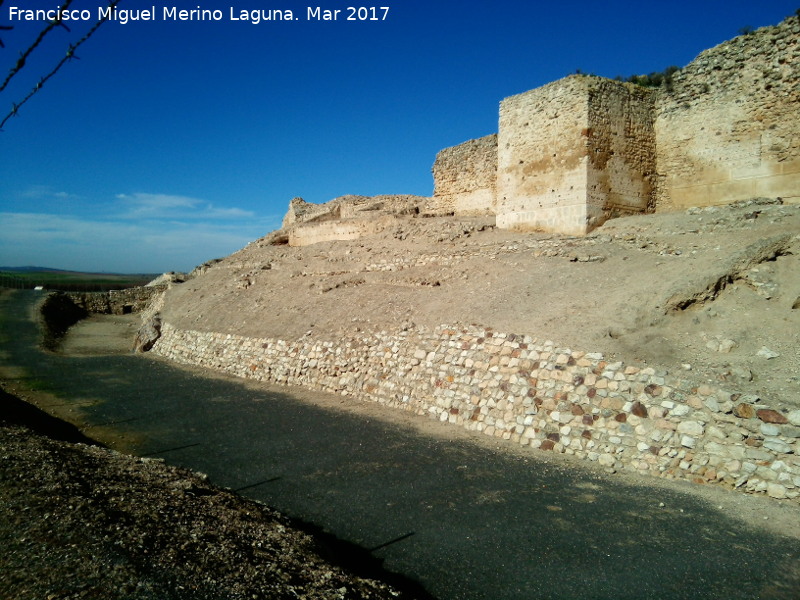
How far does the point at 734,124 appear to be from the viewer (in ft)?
35.6

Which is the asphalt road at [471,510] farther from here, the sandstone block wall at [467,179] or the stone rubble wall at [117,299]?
the stone rubble wall at [117,299]

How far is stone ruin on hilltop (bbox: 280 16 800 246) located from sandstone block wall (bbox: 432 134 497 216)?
2.50 metres

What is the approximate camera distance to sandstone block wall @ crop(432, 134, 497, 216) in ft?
53.3

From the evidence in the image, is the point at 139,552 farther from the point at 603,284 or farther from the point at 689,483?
the point at 603,284

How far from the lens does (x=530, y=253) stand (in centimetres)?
1151

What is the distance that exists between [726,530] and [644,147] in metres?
10.5

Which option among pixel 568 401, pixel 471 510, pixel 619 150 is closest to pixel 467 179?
pixel 619 150

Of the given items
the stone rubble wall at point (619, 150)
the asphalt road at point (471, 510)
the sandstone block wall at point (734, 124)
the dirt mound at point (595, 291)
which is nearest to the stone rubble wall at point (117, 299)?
the dirt mound at point (595, 291)

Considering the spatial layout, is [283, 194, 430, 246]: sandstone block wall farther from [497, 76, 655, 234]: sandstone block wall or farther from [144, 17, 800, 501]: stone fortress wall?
[497, 76, 655, 234]: sandstone block wall

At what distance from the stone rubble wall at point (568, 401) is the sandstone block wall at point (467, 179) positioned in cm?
→ 807

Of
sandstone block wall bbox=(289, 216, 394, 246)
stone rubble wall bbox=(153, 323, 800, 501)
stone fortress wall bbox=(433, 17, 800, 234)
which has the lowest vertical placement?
stone rubble wall bbox=(153, 323, 800, 501)

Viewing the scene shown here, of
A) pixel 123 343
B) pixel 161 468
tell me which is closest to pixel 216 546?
pixel 161 468

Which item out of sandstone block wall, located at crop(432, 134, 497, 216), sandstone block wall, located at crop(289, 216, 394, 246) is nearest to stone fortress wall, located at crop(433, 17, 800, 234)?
sandstone block wall, located at crop(432, 134, 497, 216)

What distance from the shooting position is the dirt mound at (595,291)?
21.5ft
